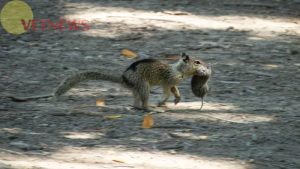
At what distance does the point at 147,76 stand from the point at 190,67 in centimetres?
42

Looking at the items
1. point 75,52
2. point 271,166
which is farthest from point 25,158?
point 75,52

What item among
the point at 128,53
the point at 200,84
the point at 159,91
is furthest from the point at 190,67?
the point at 128,53

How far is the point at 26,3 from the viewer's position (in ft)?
43.0

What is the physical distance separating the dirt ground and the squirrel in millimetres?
203

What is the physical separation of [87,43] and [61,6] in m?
2.25

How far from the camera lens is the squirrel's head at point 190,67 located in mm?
7578

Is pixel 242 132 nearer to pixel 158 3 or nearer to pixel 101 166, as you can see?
pixel 101 166

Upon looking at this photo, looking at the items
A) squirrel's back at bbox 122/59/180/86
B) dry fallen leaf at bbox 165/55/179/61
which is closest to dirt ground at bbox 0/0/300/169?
dry fallen leaf at bbox 165/55/179/61

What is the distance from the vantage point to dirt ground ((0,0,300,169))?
6.43m

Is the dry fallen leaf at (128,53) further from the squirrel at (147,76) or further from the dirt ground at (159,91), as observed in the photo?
the squirrel at (147,76)

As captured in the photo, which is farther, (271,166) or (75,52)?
(75,52)

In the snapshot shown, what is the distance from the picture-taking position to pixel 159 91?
8719 mm

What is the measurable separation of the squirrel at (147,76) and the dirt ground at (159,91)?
203 mm

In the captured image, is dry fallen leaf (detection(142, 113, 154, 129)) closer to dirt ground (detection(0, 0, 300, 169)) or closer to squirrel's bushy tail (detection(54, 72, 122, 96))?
dirt ground (detection(0, 0, 300, 169))
